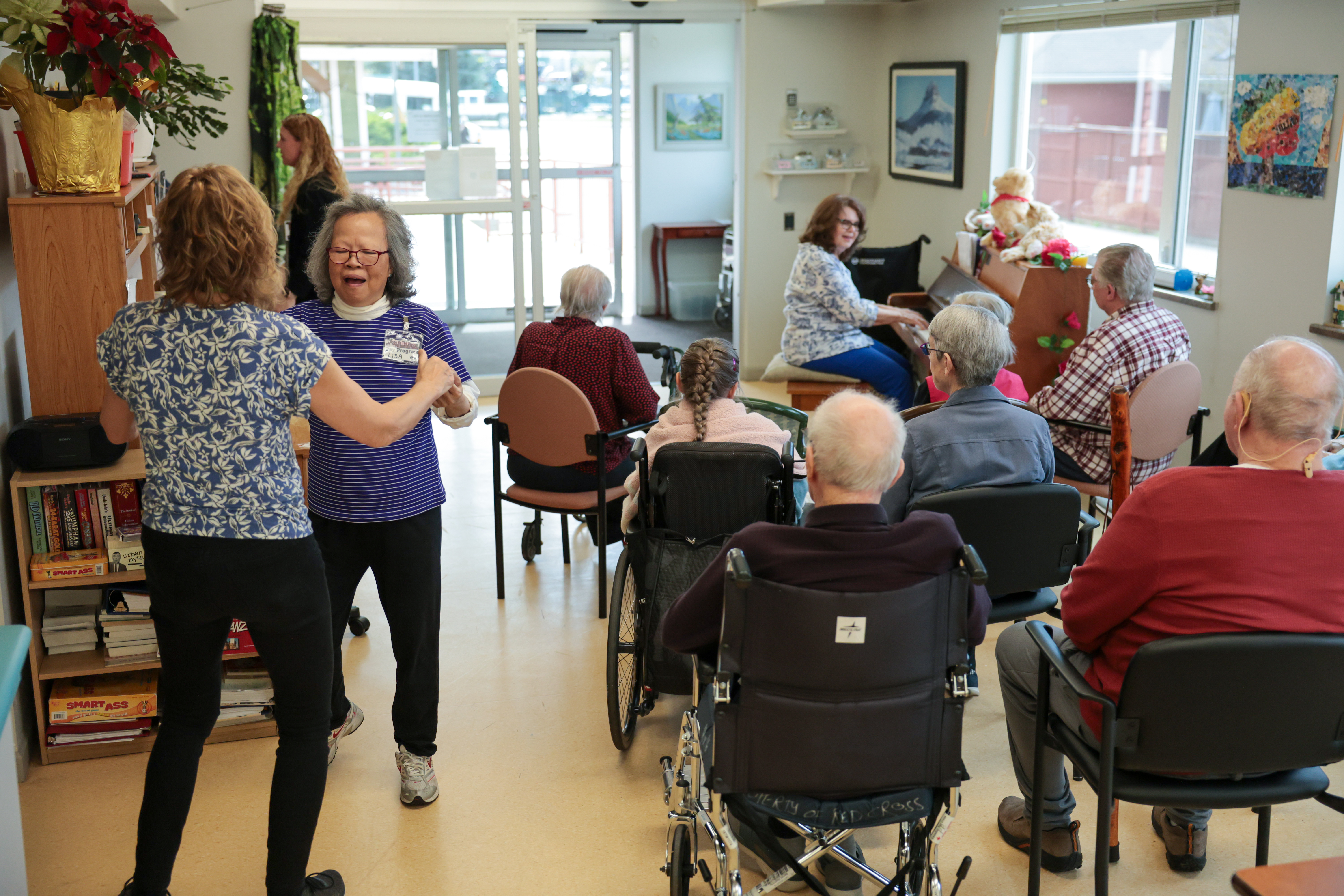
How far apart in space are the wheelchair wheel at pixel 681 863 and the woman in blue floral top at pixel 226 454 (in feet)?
2.39

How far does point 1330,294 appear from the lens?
13.0 ft

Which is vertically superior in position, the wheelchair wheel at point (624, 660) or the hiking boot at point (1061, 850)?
the wheelchair wheel at point (624, 660)

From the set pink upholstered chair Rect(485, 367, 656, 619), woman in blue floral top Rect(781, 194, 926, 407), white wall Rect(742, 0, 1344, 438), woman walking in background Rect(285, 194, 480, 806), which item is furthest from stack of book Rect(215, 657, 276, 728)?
white wall Rect(742, 0, 1344, 438)

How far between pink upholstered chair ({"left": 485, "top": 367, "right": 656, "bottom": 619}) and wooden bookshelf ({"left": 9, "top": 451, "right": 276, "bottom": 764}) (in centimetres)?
110

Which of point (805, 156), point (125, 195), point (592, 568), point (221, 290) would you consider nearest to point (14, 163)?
point (125, 195)

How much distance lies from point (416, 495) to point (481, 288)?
473 centimetres

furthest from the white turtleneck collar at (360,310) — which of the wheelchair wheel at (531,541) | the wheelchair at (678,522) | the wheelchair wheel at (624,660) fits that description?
the wheelchair wheel at (531,541)

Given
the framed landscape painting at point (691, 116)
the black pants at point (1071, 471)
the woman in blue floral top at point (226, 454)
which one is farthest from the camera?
the framed landscape painting at point (691, 116)

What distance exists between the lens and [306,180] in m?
4.72

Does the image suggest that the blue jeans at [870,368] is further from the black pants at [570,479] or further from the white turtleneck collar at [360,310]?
the white turtleneck collar at [360,310]

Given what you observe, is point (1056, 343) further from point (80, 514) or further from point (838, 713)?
point (80, 514)

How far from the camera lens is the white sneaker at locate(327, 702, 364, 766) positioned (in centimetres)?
292

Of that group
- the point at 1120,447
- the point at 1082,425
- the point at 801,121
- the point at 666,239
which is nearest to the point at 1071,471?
the point at 1082,425

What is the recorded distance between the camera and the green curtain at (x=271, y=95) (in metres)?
5.78
